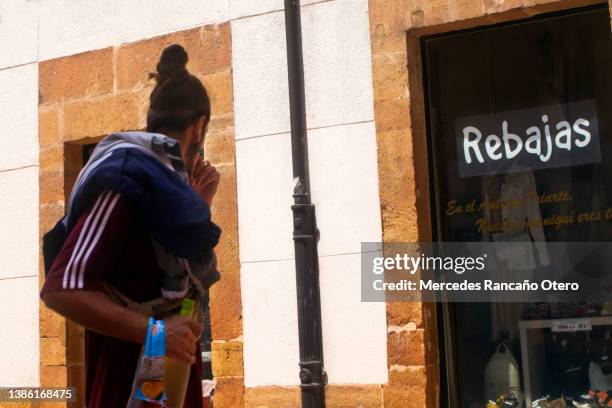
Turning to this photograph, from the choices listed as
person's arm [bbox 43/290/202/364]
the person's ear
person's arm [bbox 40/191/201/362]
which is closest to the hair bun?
the person's ear

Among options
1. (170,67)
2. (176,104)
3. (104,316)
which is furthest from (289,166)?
(104,316)

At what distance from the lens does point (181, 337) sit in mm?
2406

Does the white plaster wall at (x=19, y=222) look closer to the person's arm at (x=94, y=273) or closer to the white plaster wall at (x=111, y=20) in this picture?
the white plaster wall at (x=111, y=20)

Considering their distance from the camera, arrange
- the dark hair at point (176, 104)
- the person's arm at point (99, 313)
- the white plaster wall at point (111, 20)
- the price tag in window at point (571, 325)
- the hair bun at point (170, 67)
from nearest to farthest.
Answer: the person's arm at point (99, 313) < the dark hair at point (176, 104) < the hair bun at point (170, 67) < the price tag in window at point (571, 325) < the white plaster wall at point (111, 20)

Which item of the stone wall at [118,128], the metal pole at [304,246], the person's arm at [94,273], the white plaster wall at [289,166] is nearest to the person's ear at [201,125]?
the person's arm at [94,273]

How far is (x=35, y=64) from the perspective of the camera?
8148mm

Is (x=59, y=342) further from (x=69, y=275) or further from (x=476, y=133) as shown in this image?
Result: (x=69, y=275)

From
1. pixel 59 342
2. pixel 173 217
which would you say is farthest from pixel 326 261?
pixel 173 217

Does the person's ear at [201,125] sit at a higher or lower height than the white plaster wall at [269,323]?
higher

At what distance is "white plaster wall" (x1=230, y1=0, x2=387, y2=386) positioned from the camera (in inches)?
260

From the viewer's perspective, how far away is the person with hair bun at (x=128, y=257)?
2316mm

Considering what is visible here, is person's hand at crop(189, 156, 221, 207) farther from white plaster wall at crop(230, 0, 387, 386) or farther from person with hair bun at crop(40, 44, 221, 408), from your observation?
white plaster wall at crop(230, 0, 387, 386)

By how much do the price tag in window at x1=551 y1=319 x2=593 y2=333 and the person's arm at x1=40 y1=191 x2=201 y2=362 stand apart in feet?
14.1

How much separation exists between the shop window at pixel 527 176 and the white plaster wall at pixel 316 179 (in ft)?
1.43
